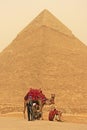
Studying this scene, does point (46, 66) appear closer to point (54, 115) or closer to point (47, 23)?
point (47, 23)

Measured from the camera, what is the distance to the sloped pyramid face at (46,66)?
5244 cm

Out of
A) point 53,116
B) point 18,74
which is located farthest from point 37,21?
point 53,116

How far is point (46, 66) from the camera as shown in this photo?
59.8 m

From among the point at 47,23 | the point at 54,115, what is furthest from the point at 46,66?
the point at 54,115

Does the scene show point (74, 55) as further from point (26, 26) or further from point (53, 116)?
point (53, 116)

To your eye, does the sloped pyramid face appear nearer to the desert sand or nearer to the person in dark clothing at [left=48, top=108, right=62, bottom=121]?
the desert sand

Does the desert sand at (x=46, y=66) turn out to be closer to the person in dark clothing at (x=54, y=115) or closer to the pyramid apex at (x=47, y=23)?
the pyramid apex at (x=47, y=23)

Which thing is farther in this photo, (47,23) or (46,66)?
(47,23)

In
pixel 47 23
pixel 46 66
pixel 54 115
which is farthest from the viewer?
pixel 47 23

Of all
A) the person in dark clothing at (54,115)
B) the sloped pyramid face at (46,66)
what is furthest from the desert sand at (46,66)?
the person in dark clothing at (54,115)

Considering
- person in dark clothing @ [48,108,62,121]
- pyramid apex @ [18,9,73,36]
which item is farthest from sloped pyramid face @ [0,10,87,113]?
person in dark clothing @ [48,108,62,121]

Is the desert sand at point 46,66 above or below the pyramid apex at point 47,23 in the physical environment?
below

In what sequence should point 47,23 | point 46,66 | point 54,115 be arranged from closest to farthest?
point 54,115, point 46,66, point 47,23

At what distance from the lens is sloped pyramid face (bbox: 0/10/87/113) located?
172 ft
